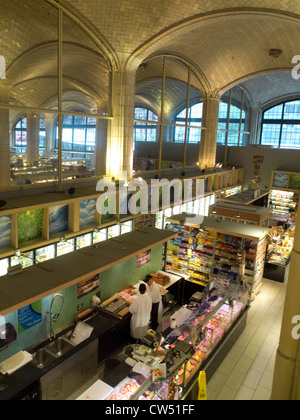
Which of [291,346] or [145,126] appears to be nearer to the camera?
[291,346]

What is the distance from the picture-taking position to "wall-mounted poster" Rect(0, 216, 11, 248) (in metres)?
6.88

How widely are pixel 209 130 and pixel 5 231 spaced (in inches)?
466

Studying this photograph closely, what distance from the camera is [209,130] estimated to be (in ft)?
53.5

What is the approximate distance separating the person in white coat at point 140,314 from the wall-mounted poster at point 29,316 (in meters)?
1.57

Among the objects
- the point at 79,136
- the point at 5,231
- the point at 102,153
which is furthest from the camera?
the point at 79,136

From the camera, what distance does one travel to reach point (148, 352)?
496 centimetres

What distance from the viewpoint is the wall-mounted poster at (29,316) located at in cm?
549

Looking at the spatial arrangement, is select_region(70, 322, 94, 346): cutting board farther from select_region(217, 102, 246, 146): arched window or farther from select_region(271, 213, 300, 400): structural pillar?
select_region(217, 102, 246, 146): arched window

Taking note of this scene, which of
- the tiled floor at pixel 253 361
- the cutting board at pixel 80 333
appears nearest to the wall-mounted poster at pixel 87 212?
the cutting board at pixel 80 333

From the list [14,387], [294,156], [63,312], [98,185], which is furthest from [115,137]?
[294,156]

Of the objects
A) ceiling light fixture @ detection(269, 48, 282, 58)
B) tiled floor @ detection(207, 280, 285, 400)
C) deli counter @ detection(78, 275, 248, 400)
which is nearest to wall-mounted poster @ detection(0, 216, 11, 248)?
deli counter @ detection(78, 275, 248, 400)

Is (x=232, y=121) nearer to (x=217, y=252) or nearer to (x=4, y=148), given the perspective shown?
(x=217, y=252)

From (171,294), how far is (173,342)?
2.58 meters

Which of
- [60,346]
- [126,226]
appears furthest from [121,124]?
[60,346]
